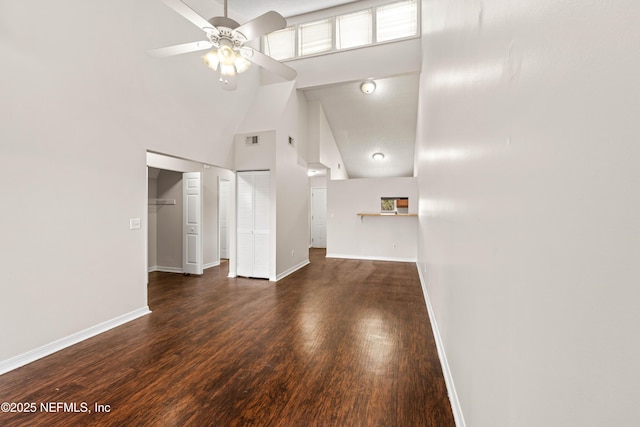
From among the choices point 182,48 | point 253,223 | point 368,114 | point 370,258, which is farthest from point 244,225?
point 368,114

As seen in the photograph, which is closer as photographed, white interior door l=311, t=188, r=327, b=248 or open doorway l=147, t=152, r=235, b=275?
open doorway l=147, t=152, r=235, b=275

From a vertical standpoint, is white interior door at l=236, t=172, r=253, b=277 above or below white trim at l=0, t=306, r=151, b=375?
above

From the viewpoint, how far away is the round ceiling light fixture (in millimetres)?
6133

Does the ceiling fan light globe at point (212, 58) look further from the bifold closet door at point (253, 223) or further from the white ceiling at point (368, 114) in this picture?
the white ceiling at point (368, 114)

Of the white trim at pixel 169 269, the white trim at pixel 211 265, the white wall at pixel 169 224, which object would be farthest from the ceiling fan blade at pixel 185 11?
the white trim at pixel 211 265

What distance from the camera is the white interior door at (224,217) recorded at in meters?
7.14

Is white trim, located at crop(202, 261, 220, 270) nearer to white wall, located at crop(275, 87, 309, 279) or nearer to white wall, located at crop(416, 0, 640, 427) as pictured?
white wall, located at crop(275, 87, 309, 279)

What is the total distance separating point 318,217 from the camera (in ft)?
32.5

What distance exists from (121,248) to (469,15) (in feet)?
12.5

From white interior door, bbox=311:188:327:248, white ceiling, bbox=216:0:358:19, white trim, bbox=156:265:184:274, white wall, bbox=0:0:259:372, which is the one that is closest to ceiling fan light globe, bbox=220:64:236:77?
white wall, bbox=0:0:259:372

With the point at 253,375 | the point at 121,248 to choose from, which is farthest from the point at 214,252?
the point at 253,375

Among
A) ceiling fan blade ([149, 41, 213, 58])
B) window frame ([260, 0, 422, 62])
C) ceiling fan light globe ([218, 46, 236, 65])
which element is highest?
window frame ([260, 0, 422, 62])

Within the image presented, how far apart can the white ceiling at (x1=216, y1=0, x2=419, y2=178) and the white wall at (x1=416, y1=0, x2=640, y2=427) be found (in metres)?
4.67

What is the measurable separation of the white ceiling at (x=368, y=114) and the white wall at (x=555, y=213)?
4.67 metres
